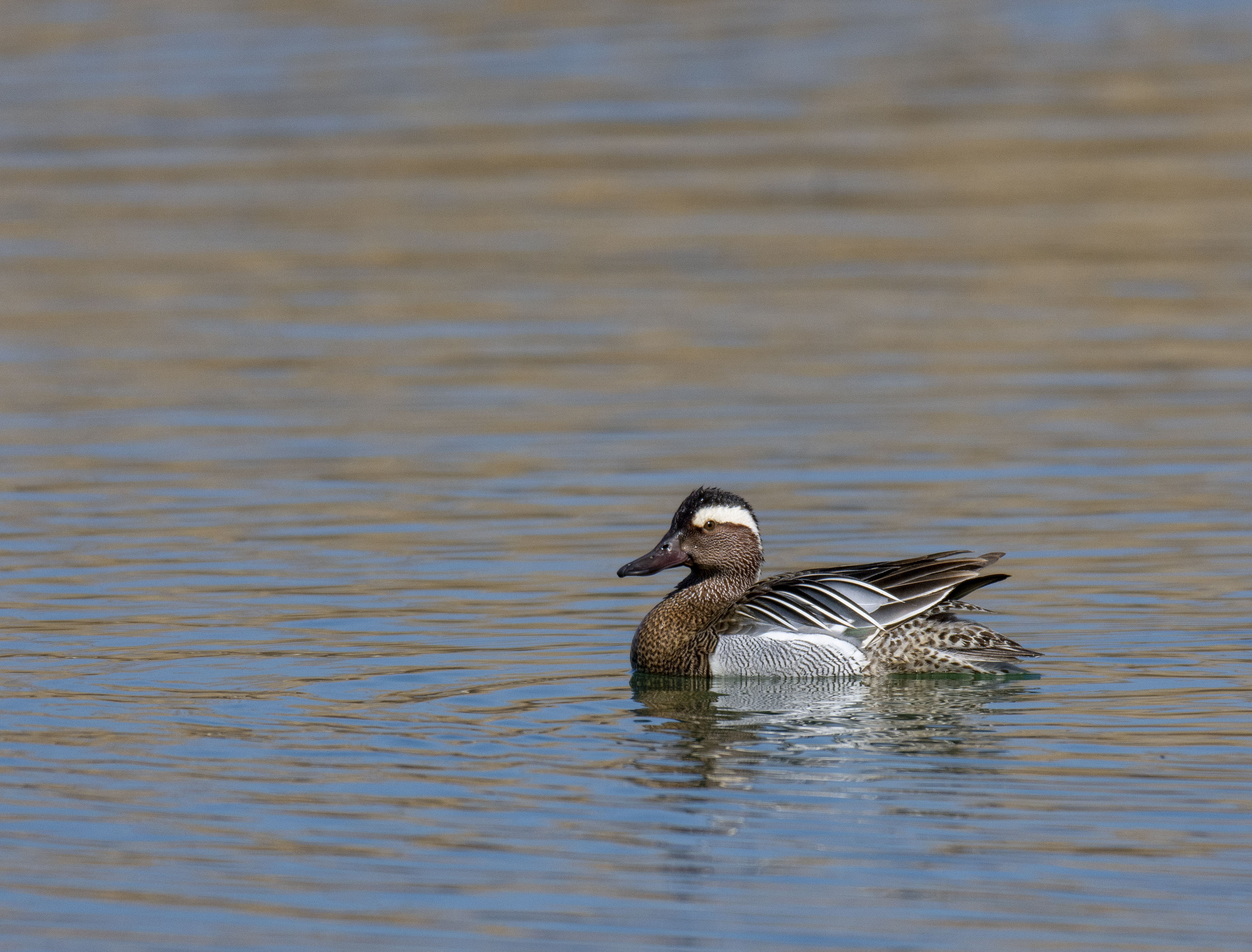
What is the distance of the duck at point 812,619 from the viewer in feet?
33.2

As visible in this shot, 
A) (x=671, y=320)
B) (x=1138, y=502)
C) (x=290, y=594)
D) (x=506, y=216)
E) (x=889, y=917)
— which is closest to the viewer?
(x=889, y=917)

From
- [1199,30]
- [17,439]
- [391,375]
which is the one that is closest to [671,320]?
[391,375]

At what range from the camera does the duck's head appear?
1071cm

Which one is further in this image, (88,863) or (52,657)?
(52,657)

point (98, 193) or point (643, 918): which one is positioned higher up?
point (98, 193)

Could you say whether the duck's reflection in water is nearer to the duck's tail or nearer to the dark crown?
the duck's tail

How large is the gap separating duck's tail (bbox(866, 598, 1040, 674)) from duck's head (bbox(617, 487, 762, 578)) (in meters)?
0.83

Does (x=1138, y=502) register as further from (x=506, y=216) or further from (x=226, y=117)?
(x=226, y=117)

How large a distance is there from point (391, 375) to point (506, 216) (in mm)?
5818

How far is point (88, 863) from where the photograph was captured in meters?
7.59

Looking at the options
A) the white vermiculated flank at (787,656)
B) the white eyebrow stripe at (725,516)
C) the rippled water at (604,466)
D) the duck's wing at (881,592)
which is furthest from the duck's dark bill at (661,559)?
the duck's wing at (881,592)

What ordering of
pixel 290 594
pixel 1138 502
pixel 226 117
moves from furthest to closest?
pixel 226 117, pixel 1138 502, pixel 290 594

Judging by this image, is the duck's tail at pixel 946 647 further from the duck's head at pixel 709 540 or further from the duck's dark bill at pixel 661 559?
the duck's dark bill at pixel 661 559

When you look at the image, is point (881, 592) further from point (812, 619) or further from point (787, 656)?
point (787, 656)
